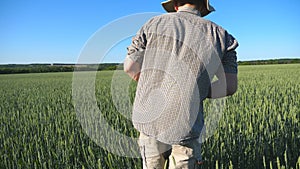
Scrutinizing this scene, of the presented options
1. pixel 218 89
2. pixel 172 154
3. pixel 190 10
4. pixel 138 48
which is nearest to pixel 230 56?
pixel 218 89

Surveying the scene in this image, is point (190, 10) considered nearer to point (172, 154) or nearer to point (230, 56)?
point (230, 56)

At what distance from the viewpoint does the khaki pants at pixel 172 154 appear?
1264mm

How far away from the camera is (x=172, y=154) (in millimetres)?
1311

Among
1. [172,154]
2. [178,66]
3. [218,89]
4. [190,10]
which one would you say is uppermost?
[190,10]

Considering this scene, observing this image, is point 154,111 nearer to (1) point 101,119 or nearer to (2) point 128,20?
(2) point 128,20

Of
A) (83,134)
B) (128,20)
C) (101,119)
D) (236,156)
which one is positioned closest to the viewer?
(128,20)

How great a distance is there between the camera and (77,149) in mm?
2398

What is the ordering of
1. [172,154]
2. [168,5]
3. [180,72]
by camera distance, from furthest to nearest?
1. [168,5]
2. [172,154]
3. [180,72]

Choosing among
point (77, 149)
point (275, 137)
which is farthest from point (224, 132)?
point (77, 149)

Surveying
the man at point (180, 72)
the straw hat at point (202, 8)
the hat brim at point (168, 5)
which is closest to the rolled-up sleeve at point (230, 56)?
the man at point (180, 72)

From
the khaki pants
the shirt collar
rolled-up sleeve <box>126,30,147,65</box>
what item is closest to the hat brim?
the shirt collar

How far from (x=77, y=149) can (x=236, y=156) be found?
4.14 feet

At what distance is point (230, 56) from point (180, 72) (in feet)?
0.74

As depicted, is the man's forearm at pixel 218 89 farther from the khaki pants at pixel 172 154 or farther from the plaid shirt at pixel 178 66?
the khaki pants at pixel 172 154
